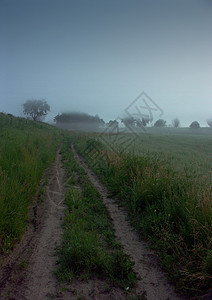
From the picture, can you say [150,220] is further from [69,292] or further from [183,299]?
[69,292]

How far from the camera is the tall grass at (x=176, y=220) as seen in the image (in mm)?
2750

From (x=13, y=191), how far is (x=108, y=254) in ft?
7.83

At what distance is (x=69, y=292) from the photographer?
2521 mm

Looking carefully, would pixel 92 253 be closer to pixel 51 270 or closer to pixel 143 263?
pixel 51 270

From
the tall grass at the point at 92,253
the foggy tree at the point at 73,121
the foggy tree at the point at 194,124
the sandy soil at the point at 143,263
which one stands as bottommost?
the sandy soil at the point at 143,263

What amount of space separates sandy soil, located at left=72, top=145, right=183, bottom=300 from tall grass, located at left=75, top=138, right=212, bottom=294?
151 mm

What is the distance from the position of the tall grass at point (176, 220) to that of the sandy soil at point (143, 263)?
151 mm

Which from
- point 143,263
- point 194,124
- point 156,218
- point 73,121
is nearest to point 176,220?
point 156,218

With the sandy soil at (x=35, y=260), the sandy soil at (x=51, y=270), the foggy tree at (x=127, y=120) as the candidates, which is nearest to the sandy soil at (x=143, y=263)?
the sandy soil at (x=51, y=270)

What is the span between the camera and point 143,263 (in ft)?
10.6

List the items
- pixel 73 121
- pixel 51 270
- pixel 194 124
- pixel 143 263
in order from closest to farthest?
pixel 51 270 < pixel 143 263 < pixel 194 124 < pixel 73 121

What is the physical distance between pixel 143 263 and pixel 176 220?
4.01 ft

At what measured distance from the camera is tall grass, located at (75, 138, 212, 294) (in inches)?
108

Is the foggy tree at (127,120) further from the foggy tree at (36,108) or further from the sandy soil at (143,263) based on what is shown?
the foggy tree at (36,108)
